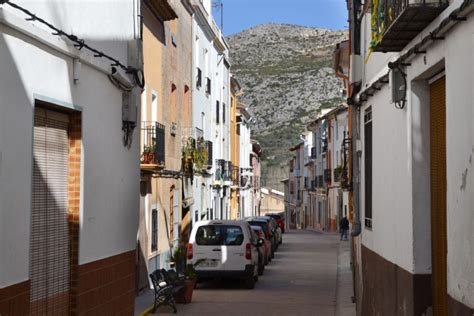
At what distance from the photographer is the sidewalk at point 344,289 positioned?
1693 centimetres

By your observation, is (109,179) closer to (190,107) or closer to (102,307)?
(102,307)

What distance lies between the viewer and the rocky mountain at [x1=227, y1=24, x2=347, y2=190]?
12231 centimetres

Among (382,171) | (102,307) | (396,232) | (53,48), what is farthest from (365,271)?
(53,48)

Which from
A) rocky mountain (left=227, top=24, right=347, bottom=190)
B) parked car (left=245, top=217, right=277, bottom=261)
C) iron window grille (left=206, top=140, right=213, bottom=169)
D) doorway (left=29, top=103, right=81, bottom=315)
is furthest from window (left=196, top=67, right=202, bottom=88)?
rocky mountain (left=227, top=24, right=347, bottom=190)

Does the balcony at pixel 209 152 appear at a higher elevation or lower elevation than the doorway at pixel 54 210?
higher

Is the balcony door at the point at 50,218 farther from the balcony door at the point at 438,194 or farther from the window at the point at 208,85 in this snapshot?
the window at the point at 208,85

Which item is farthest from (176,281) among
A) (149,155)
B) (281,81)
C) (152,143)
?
(281,81)

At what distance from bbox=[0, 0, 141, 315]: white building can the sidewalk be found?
548 cm

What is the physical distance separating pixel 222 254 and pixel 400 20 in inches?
585

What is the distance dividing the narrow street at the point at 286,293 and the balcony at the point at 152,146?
3402 mm

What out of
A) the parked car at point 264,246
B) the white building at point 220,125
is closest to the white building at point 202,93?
the white building at point 220,125

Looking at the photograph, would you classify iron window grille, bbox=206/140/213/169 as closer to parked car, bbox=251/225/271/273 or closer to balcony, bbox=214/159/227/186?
balcony, bbox=214/159/227/186

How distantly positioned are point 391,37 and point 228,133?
122ft

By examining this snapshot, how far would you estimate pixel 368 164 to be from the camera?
1298cm
